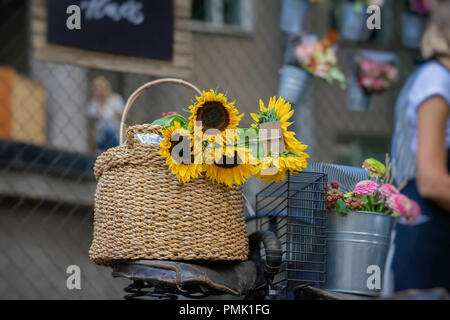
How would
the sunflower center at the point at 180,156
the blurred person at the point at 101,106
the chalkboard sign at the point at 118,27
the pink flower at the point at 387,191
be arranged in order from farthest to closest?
the blurred person at the point at 101,106 → the chalkboard sign at the point at 118,27 → the pink flower at the point at 387,191 → the sunflower center at the point at 180,156

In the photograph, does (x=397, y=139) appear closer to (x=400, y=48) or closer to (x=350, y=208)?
(x=350, y=208)

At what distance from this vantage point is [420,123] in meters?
1.95

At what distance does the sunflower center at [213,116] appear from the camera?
185cm

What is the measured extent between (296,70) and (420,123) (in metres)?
1.87

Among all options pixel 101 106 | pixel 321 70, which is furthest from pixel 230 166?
pixel 101 106

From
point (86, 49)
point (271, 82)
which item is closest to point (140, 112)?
point (271, 82)

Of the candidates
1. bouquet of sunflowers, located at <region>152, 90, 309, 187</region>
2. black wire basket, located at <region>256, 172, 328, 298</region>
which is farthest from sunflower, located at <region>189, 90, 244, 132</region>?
black wire basket, located at <region>256, 172, 328, 298</region>

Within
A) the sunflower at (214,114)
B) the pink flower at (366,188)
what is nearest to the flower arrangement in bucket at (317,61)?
the pink flower at (366,188)

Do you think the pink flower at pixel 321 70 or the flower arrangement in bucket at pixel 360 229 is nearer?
the flower arrangement in bucket at pixel 360 229

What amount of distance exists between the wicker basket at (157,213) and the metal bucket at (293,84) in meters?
1.78

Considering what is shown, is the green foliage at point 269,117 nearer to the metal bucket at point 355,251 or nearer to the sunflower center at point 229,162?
the sunflower center at point 229,162

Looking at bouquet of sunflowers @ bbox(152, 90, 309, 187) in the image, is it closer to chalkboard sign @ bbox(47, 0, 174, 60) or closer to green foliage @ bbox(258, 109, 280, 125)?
green foliage @ bbox(258, 109, 280, 125)

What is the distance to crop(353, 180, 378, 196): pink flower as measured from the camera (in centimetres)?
195
